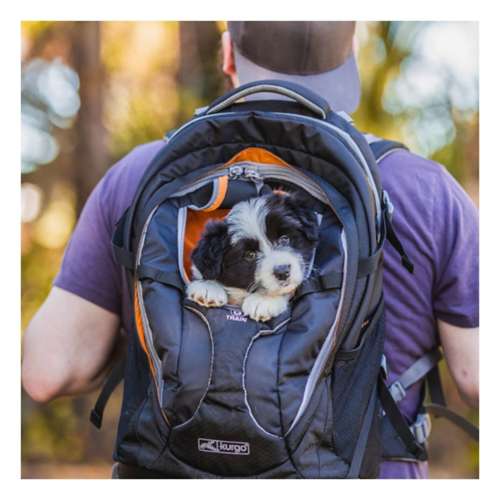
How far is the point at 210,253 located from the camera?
2.61 m

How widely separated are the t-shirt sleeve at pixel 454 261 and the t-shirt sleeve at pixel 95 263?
136 centimetres

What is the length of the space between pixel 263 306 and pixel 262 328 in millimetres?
101

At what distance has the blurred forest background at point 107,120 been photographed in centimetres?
760

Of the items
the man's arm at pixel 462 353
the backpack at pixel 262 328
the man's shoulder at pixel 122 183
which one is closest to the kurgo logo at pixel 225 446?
the backpack at pixel 262 328

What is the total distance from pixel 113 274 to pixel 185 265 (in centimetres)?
46

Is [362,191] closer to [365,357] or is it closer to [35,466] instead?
[365,357]

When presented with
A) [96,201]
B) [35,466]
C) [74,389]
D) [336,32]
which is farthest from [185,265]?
[35,466]

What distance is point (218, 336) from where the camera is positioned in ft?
7.80

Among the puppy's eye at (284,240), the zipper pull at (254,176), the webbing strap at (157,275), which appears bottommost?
the webbing strap at (157,275)

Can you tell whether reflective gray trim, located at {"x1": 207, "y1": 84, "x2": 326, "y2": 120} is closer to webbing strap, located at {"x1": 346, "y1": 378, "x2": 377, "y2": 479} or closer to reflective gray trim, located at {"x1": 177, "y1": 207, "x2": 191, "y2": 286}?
reflective gray trim, located at {"x1": 177, "y1": 207, "x2": 191, "y2": 286}

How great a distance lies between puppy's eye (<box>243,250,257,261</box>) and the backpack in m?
0.22

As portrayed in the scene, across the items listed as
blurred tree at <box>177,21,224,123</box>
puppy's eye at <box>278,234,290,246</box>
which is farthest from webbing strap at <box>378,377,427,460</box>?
blurred tree at <box>177,21,224,123</box>

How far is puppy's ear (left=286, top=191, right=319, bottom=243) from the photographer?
257 centimetres

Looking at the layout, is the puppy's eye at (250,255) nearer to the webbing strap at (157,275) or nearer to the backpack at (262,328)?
the backpack at (262,328)
